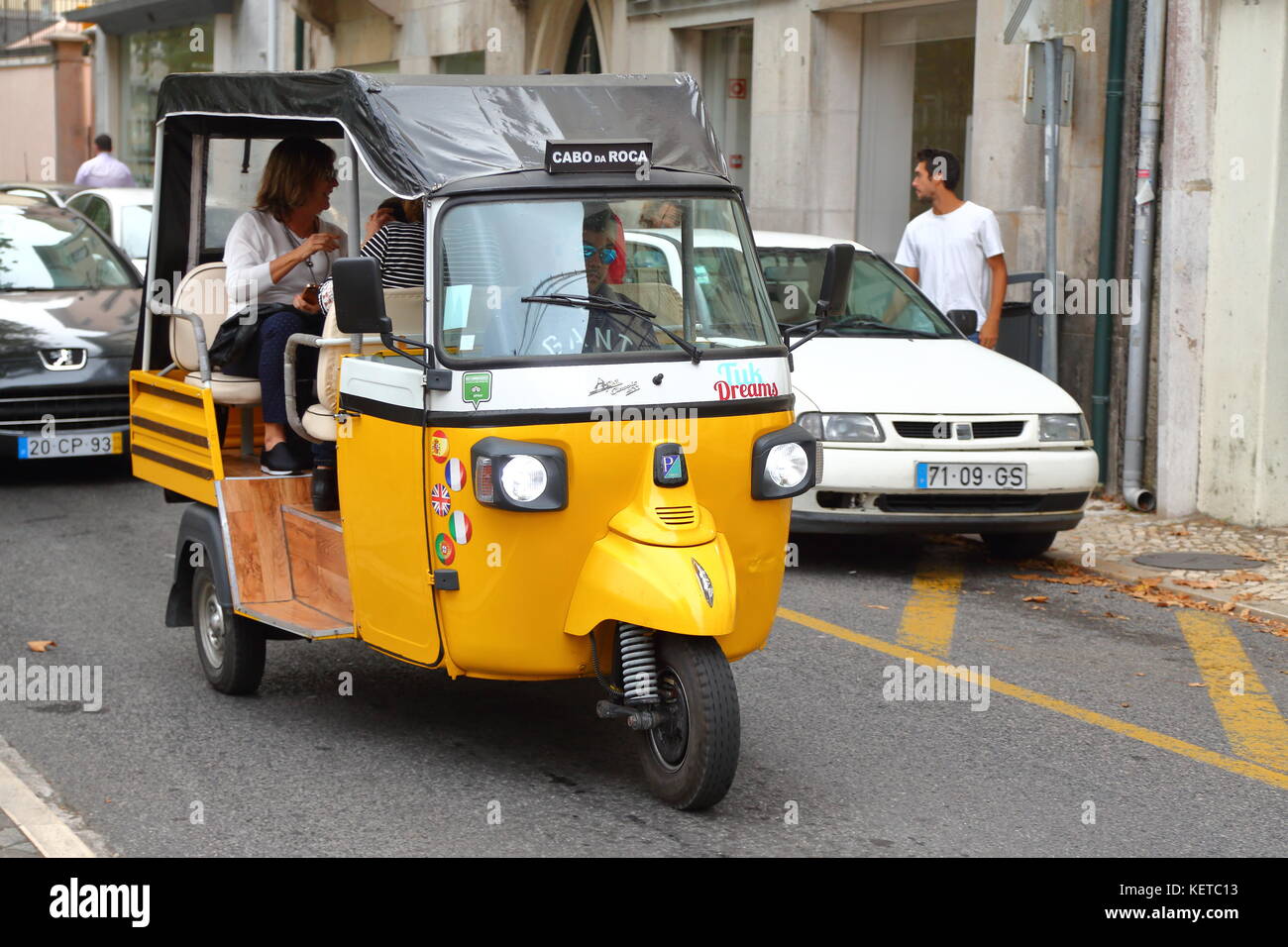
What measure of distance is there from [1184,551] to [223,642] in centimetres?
600

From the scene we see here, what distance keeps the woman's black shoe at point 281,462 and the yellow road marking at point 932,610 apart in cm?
282

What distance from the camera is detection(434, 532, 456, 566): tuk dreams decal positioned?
570 centimetres

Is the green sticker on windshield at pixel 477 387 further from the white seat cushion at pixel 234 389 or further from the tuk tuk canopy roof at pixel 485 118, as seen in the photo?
the white seat cushion at pixel 234 389

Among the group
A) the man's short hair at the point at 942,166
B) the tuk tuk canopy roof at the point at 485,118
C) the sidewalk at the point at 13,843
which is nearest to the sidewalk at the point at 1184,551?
the man's short hair at the point at 942,166

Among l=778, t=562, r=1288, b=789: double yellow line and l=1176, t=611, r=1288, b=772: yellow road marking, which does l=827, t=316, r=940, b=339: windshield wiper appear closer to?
l=778, t=562, r=1288, b=789: double yellow line

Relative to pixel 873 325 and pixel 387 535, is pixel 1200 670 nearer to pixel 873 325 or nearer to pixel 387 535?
pixel 873 325

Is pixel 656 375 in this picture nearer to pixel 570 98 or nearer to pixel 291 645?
pixel 570 98

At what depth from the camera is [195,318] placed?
724 centimetres

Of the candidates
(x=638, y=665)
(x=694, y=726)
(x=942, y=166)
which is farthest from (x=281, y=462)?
(x=942, y=166)

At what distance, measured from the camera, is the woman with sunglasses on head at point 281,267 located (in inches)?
279

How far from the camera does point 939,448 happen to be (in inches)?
371

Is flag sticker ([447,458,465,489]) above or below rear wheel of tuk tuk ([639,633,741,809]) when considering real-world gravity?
above

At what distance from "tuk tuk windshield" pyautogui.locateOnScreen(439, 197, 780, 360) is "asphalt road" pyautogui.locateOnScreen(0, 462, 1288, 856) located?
1444mm

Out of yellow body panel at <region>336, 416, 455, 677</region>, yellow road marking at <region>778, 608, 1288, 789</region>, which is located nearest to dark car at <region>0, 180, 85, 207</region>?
yellow road marking at <region>778, 608, 1288, 789</region>
